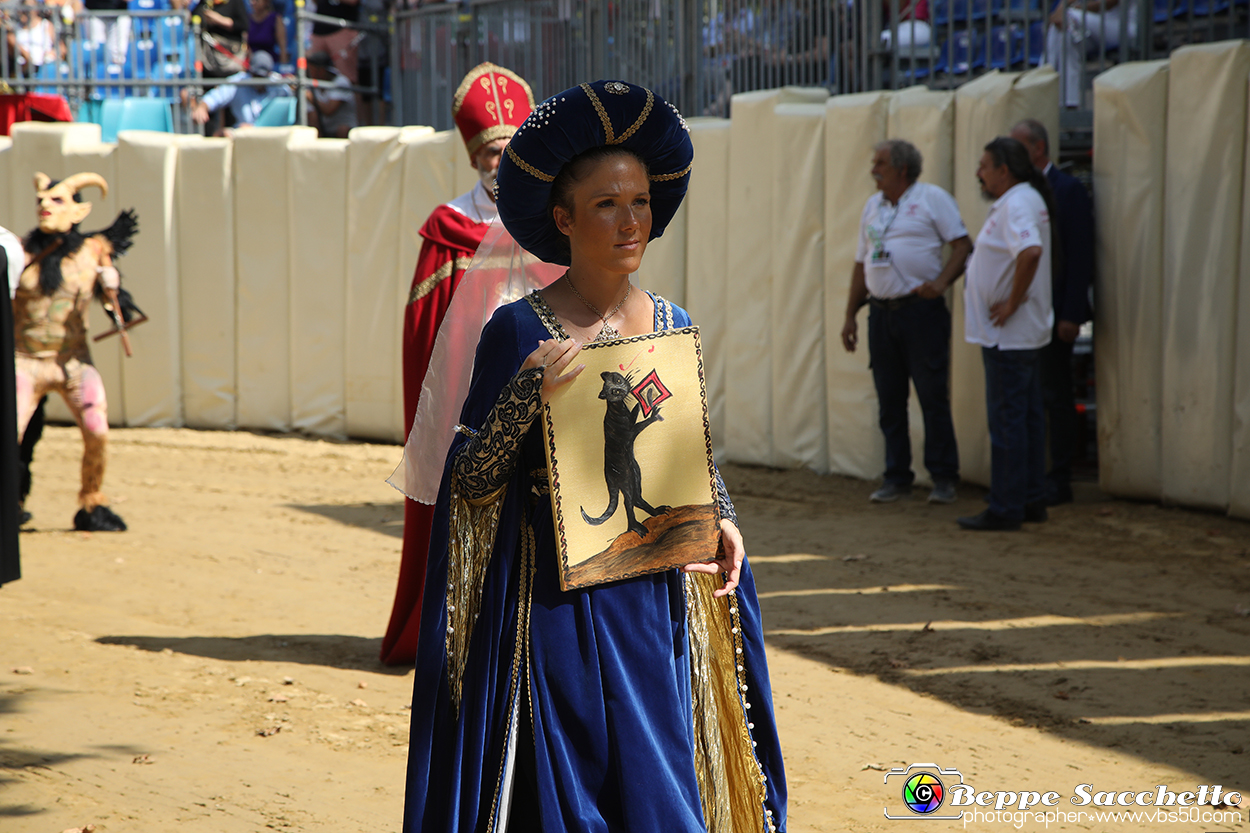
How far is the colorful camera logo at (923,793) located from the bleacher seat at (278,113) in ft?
36.9

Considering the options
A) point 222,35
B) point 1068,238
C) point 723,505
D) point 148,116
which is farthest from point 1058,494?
point 222,35

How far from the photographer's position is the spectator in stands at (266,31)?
1368 cm

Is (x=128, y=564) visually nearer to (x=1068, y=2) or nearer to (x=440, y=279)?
(x=440, y=279)

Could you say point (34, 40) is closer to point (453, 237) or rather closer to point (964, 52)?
point (964, 52)

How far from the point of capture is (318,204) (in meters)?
11.1

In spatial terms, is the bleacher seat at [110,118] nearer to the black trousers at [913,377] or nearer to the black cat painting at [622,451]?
the black trousers at [913,377]

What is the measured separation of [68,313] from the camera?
7527 mm

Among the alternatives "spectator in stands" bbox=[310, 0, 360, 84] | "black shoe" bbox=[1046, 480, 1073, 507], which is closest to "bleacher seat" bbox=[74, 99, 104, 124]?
"spectator in stands" bbox=[310, 0, 360, 84]

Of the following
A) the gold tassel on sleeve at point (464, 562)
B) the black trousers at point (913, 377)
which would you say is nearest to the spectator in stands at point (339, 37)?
the black trousers at point (913, 377)

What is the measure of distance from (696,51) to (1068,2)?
332cm

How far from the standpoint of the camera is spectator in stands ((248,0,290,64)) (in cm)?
1368

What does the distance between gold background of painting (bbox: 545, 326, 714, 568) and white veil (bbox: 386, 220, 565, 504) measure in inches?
43.9

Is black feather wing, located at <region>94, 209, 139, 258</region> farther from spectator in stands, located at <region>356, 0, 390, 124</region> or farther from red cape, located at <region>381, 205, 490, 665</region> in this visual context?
spectator in stands, located at <region>356, 0, 390, 124</region>

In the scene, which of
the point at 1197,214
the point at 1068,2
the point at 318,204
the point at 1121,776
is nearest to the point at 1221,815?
the point at 1121,776
